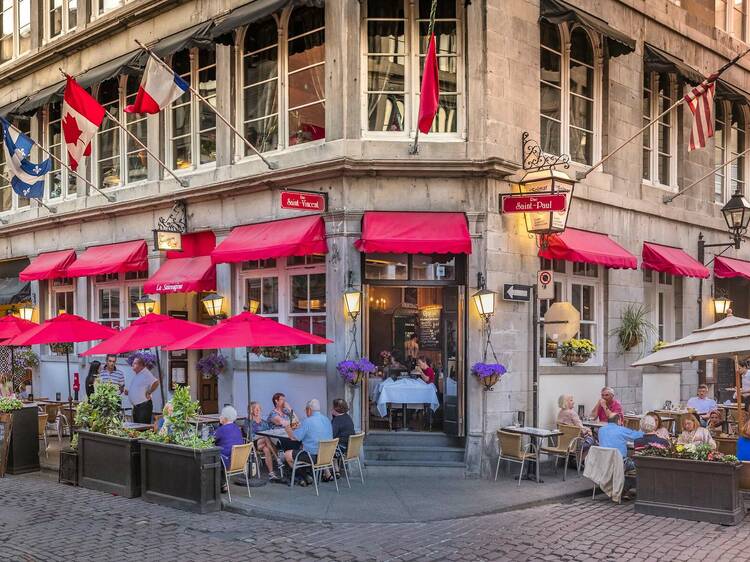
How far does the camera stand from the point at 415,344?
47.1ft

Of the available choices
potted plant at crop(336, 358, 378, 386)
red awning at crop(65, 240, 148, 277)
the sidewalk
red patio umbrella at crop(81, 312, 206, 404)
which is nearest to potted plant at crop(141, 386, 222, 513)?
the sidewalk

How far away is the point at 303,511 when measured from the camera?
10.4 m

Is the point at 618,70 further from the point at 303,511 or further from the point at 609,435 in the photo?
the point at 303,511

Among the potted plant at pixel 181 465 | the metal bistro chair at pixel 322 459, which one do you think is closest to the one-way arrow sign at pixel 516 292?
the metal bistro chair at pixel 322 459

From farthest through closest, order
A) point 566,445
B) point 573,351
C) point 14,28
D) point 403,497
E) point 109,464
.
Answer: point 14,28 → point 573,351 → point 566,445 → point 109,464 → point 403,497

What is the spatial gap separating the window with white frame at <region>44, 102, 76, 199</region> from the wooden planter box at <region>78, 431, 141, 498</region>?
10871mm

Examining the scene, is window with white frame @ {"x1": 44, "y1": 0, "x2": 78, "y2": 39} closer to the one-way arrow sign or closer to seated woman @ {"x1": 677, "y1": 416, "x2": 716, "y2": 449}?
the one-way arrow sign

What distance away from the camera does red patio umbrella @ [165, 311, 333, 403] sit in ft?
37.9

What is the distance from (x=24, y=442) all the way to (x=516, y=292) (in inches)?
347

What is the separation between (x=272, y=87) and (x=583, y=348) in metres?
7.69

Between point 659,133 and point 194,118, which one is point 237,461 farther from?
point 659,133

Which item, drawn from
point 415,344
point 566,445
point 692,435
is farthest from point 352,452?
point 692,435

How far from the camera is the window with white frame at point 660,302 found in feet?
59.0

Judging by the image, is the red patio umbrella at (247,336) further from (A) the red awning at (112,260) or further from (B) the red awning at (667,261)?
(B) the red awning at (667,261)
